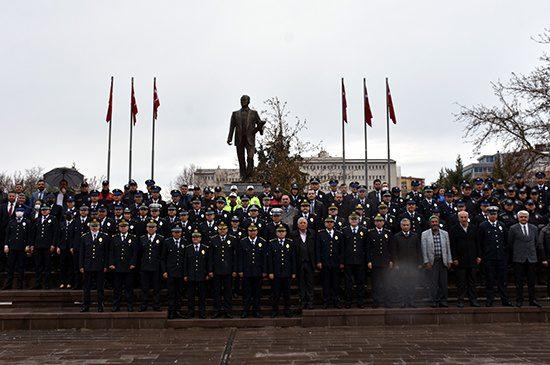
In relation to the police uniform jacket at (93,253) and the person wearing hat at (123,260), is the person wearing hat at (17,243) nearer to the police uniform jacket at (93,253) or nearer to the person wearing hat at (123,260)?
the police uniform jacket at (93,253)

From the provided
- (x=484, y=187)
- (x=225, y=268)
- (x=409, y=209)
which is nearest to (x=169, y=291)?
(x=225, y=268)

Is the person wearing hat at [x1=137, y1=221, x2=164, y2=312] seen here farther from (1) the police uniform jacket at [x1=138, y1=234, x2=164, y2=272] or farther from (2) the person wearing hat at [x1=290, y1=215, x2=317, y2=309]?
(2) the person wearing hat at [x1=290, y1=215, x2=317, y2=309]

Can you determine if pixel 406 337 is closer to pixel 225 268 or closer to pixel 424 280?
pixel 424 280

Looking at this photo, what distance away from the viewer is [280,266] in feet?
33.5

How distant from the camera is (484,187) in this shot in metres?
12.6

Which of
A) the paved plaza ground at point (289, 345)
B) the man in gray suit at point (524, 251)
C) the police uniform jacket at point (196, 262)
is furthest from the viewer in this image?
the man in gray suit at point (524, 251)

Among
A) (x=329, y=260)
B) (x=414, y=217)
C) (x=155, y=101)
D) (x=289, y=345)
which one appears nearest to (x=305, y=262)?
(x=329, y=260)

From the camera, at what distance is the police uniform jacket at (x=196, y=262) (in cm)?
1013

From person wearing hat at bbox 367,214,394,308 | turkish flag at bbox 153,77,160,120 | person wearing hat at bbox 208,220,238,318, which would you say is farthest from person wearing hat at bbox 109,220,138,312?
turkish flag at bbox 153,77,160,120

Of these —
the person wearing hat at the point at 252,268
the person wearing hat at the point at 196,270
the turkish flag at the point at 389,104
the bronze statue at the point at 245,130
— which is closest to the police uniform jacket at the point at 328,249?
the person wearing hat at the point at 252,268

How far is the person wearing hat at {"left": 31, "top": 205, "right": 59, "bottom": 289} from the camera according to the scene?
37.4 ft

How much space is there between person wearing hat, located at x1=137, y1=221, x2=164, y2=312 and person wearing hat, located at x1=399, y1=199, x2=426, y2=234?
5.42 meters

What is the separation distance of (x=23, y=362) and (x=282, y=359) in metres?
3.67

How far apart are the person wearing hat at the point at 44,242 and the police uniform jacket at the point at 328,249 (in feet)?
19.0
